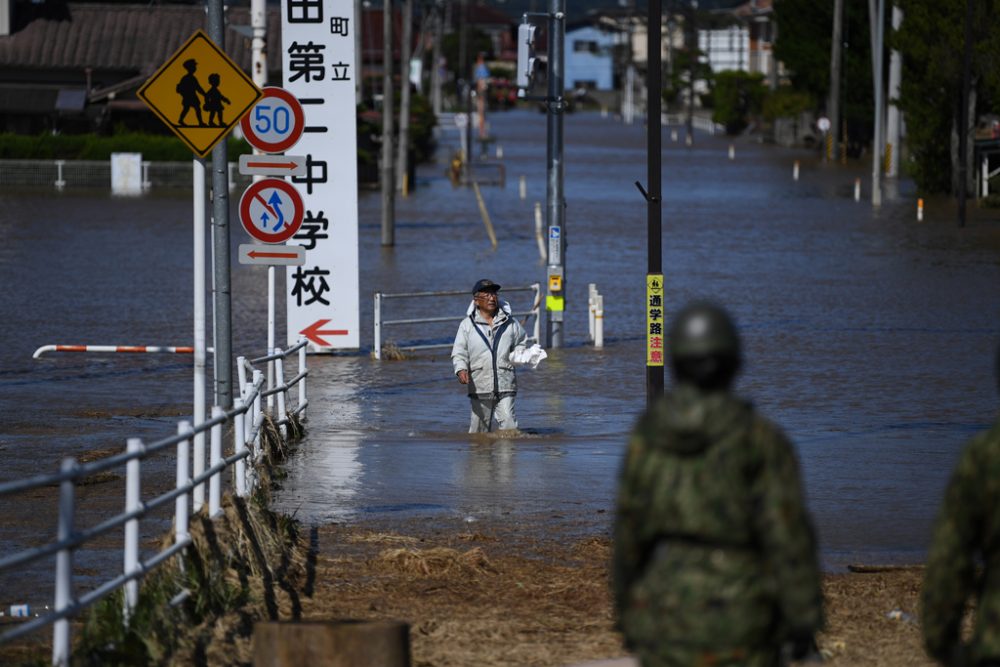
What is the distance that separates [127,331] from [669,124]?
4015 inches

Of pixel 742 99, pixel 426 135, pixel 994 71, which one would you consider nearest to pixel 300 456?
pixel 994 71

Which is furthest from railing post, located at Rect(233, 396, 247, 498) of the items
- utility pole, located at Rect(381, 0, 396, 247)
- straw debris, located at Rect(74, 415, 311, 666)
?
utility pole, located at Rect(381, 0, 396, 247)

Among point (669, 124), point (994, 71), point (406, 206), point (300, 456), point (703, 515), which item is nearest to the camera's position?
point (703, 515)

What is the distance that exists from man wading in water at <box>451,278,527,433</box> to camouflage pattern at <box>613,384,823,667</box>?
9.33m

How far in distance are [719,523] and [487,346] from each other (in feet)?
31.5

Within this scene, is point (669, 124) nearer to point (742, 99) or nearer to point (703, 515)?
point (742, 99)

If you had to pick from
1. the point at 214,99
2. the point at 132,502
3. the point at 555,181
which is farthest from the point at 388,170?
the point at 132,502

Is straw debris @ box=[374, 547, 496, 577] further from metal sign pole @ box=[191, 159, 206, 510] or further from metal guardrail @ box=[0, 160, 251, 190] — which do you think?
metal guardrail @ box=[0, 160, 251, 190]

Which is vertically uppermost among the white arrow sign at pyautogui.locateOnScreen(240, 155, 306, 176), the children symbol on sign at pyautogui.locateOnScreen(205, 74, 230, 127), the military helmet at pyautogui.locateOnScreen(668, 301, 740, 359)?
the children symbol on sign at pyautogui.locateOnScreen(205, 74, 230, 127)

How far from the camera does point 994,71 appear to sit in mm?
42719

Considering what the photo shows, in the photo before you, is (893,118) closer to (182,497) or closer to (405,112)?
(405,112)

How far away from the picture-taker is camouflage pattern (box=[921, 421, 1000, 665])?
4.37 meters

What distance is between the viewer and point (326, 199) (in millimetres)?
20000

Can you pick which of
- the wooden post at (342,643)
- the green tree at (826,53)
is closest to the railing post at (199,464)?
the wooden post at (342,643)
